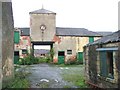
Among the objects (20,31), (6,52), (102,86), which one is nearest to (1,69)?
(6,52)

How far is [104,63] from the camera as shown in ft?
39.3

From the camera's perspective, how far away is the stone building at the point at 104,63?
1072cm

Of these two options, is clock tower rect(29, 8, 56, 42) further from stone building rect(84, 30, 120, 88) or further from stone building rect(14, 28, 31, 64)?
stone building rect(84, 30, 120, 88)

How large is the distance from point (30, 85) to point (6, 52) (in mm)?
2441

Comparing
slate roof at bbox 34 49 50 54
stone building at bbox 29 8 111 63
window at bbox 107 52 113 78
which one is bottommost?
slate roof at bbox 34 49 50 54

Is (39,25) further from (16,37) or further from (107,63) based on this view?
(107,63)

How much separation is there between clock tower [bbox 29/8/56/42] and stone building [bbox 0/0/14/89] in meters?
18.0

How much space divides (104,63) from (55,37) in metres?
20.6

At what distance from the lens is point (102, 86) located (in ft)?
40.4

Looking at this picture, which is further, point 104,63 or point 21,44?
point 21,44

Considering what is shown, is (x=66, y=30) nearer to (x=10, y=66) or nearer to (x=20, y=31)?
(x=20, y=31)

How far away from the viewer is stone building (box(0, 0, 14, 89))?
40.7 ft

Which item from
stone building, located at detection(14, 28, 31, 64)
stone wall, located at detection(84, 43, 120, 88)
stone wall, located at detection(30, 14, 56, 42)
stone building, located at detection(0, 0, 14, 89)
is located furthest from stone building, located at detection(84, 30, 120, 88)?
stone building, located at detection(14, 28, 31, 64)

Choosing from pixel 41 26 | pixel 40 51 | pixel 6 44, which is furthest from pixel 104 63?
pixel 40 51
